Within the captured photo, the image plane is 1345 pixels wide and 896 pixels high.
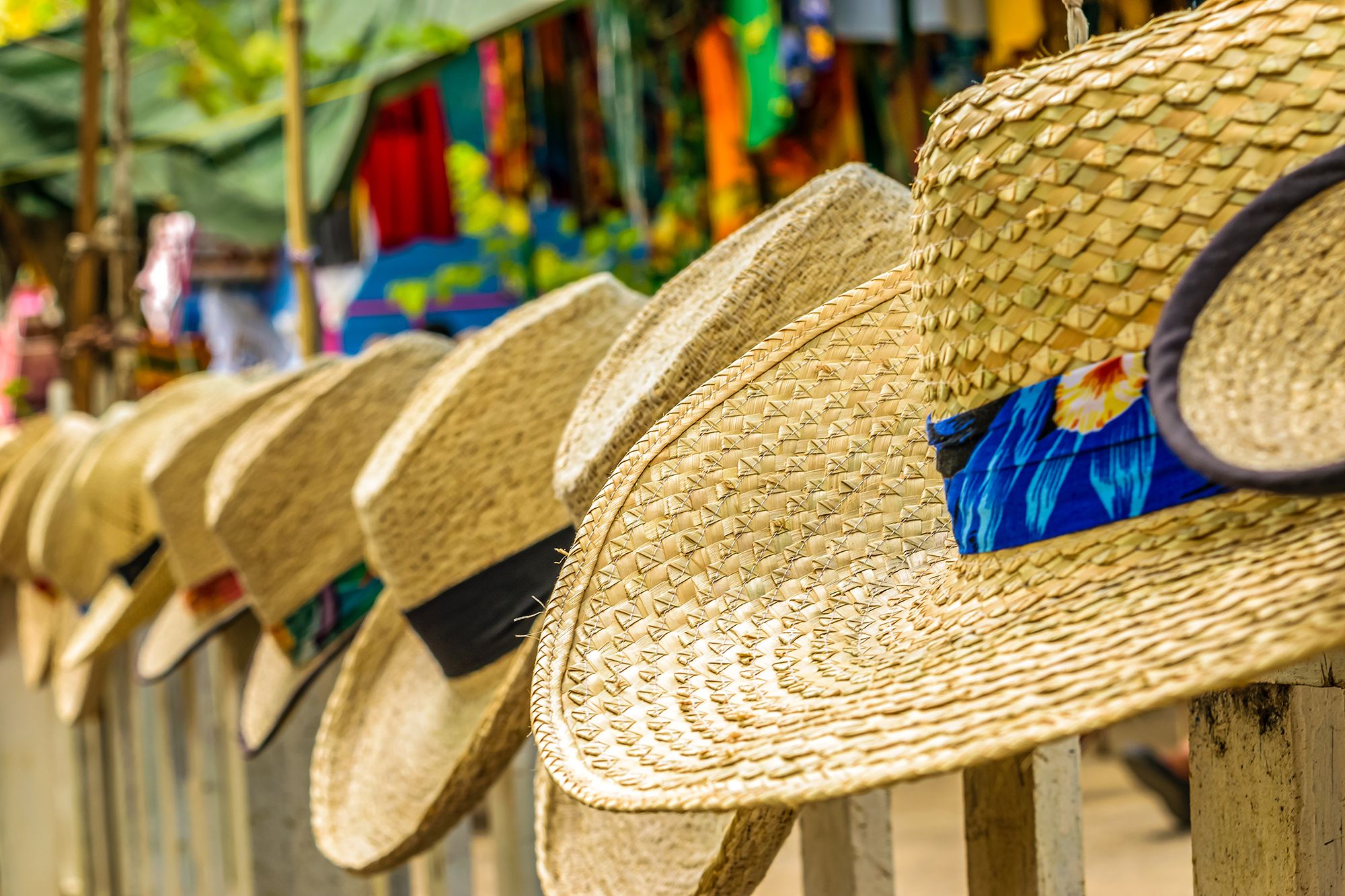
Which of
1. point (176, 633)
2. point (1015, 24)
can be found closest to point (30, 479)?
point (176, 633)

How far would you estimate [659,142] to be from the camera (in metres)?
4.33

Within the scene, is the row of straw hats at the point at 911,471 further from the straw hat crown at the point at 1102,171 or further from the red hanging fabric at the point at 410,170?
the red hanging fabric at the point at 410,170

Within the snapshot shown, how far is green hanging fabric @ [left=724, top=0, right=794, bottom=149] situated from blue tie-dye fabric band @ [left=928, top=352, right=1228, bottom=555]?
2740 mm

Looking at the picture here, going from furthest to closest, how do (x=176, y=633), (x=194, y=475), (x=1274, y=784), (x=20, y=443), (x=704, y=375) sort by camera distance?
1. (x=20, y=443)
2. (x=176, y=633)
3. (x=194, y=475)
4. (x=704, y=375)
5. (x=1274, y=784)

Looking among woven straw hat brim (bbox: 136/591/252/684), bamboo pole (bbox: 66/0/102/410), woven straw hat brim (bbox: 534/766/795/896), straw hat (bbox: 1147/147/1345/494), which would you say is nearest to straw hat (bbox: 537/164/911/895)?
woven straw hat brim (bbox: 534/766/795/896)

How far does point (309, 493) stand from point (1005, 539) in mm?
1268

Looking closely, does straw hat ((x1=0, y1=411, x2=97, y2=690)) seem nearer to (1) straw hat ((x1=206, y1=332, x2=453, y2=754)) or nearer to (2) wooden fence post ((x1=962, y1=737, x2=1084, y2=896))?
(1) straw hat ((x1=206, y1=332, x2=453, y2=754))

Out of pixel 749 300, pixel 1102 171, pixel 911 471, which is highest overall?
pixel 1102 171

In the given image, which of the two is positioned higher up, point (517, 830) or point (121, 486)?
point (121, 486)

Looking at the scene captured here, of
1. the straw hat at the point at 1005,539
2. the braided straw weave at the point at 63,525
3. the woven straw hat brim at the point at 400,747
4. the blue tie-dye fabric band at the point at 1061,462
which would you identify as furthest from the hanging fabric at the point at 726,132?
the blue tie-dye fabric band at the point at 1061,462

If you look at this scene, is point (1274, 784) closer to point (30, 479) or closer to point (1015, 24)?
point (1015, 24)

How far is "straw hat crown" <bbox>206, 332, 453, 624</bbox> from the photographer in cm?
179

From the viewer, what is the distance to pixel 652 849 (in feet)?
3.94

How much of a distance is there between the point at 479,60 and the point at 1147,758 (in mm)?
3539
